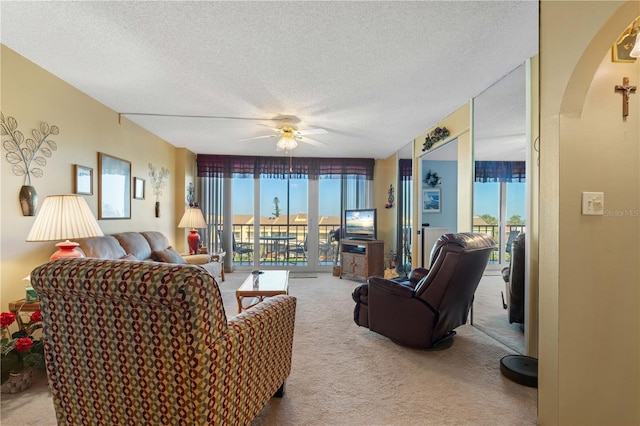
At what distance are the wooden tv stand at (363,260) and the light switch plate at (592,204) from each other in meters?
3.91

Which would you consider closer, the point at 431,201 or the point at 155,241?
the point at 155,241

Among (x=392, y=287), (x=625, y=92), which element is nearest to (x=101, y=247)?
(x=392, y=287)

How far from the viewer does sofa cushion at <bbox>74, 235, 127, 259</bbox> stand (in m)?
2.79

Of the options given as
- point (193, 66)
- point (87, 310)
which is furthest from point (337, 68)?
point (87, 310)

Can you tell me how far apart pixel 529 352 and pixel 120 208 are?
444 cm

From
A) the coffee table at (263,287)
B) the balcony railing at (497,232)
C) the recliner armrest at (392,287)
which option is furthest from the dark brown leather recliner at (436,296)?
the coffee table at (263,287)

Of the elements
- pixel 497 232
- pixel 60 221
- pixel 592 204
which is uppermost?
pixel 592 204

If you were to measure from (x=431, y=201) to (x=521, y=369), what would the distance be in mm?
3434

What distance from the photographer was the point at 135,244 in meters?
3.57

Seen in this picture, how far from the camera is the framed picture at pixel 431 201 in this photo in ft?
16.9

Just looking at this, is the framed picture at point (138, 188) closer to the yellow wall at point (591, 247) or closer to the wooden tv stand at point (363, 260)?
the wooden tv stand at point (363, 260)

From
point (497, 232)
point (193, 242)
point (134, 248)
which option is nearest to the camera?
point (497, 232)

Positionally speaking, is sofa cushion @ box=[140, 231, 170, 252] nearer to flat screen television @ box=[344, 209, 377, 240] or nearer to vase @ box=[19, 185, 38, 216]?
vase @ box=[19, 185, 38, 216]

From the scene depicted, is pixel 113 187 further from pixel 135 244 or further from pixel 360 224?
pixel 360 224
